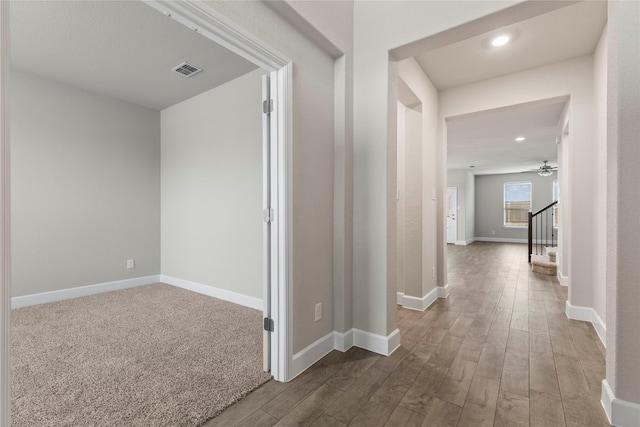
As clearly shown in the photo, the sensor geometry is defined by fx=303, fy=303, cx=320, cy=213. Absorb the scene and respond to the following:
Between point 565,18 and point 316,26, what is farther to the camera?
point 565,18

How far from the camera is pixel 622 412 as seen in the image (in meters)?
1.48

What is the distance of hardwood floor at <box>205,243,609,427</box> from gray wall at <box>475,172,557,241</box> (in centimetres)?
894

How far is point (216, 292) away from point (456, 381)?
2.84 meters

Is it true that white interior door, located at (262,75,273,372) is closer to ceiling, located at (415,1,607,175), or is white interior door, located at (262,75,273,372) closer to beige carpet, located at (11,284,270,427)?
beige carpet, located at (11,284,270,427)

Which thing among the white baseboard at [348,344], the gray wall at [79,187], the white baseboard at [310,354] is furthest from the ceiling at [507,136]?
the gray wall at [79,187]

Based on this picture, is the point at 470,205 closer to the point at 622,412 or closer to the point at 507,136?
the point at 507,136

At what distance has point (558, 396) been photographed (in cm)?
174

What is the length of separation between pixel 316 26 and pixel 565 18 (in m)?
2.00

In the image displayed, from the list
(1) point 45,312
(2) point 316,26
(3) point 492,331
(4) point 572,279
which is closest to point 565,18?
(2) point 316,26

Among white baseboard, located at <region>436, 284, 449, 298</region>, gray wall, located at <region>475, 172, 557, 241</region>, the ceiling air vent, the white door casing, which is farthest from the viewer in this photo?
gray wall, located at <region>475, 172, 557, 241</region>

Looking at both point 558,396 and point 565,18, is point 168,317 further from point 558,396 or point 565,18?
point 565,18

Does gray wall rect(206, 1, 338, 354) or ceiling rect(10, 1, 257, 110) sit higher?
ceiling rect(10, 1, 257, 110)

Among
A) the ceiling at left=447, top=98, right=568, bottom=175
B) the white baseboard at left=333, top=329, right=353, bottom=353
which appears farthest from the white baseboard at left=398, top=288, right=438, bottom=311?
the ceiling at left=447, top=98, right=568, bottom=175

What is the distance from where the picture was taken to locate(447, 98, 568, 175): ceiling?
4.31 metres
